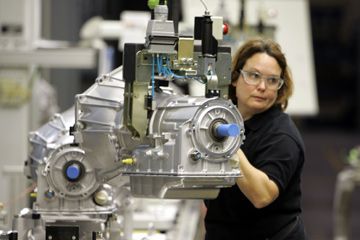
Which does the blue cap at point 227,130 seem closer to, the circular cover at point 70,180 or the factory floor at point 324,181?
the circular cover at point 70,180

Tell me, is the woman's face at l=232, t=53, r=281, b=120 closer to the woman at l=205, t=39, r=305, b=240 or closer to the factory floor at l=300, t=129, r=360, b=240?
the woman at l=205, t=39, r=305, b=240

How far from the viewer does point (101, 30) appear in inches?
436

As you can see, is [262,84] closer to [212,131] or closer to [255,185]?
[255,185]

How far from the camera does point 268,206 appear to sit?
16.3 feet

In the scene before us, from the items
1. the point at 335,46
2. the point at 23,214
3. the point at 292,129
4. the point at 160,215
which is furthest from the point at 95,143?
the point at 335,46

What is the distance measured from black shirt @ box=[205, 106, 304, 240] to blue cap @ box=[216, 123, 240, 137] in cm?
70

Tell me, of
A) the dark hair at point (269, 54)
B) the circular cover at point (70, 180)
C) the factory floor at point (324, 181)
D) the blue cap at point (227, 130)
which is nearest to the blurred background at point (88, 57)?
the factory floor at point (324, 181)

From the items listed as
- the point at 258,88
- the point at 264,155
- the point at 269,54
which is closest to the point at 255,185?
the point at 264,155

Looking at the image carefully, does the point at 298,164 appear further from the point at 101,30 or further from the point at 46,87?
the point at 46,87

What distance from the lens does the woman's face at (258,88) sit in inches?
197

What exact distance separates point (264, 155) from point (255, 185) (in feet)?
0.80

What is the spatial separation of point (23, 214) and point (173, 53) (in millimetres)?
1208

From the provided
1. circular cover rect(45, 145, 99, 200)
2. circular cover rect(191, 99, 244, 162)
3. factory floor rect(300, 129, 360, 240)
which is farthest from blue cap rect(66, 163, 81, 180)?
factory floor rect(300, 129, 360, 240)

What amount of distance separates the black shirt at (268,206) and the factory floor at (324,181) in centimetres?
863
